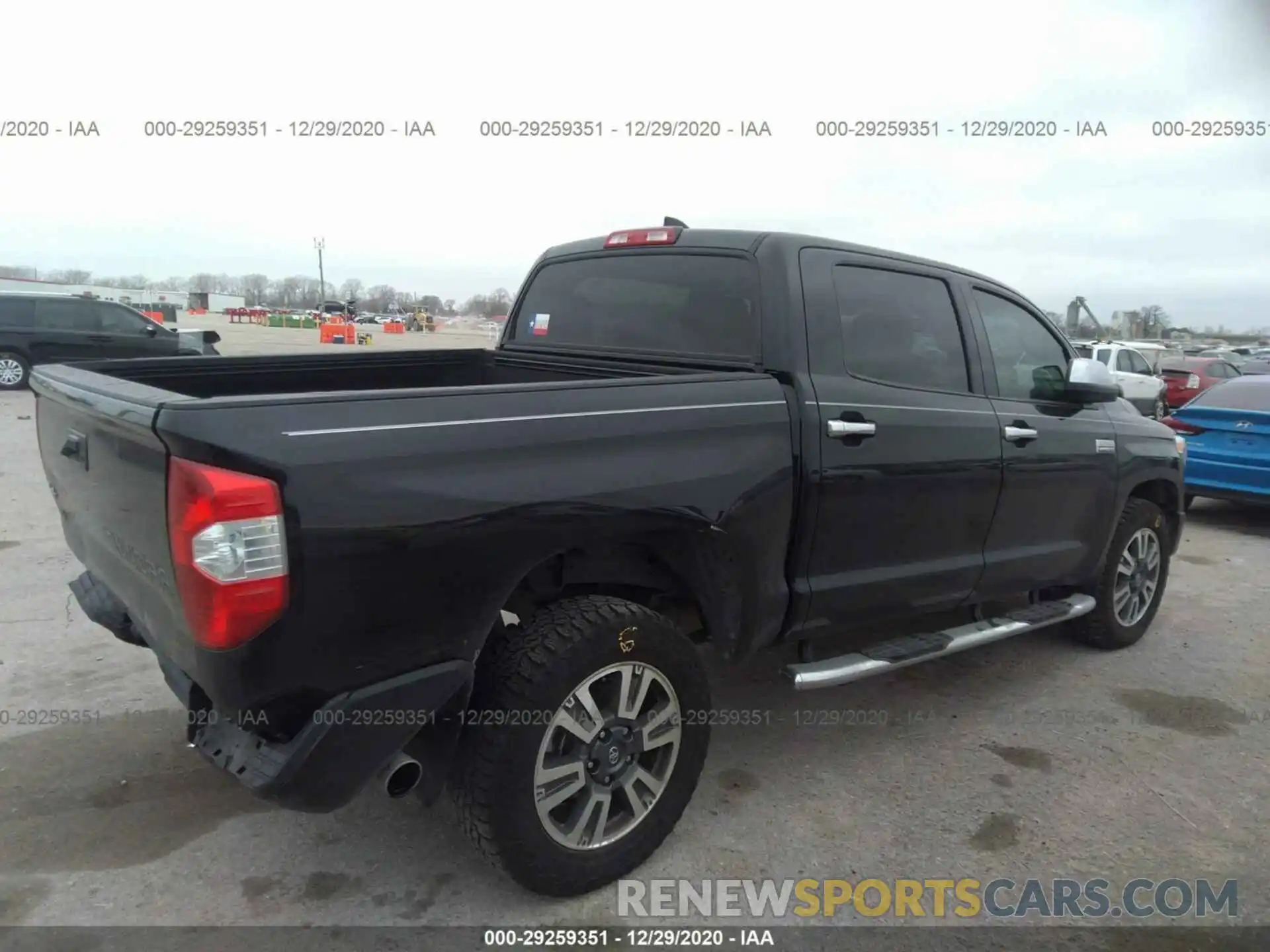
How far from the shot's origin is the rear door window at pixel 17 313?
15609mm

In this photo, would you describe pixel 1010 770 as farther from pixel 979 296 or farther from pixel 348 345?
pixel 348 345

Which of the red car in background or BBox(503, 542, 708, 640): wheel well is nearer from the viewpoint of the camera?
BBox(503, 542, 708, 640): wheel well

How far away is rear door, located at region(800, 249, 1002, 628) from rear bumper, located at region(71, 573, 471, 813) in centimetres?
148

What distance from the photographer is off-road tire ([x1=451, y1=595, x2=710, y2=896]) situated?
249 centimetres

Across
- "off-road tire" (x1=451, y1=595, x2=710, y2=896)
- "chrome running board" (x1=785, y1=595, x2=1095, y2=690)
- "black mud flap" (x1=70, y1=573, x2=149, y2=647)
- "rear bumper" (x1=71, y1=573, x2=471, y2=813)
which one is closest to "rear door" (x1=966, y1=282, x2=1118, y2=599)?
"chrome running board" (x1=785, y1=595, x2=1095, y2=690)

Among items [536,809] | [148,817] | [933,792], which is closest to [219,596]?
[536,809]

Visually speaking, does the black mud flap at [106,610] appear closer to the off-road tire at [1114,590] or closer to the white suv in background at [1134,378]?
the off-road tire at [1114,590]

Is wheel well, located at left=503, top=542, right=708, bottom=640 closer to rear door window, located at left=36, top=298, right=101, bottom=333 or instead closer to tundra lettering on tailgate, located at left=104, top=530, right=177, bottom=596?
tundra lettering on tailgate, located at left=104, top=530, right=177, bottom=596

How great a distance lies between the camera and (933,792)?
3447 millimetres

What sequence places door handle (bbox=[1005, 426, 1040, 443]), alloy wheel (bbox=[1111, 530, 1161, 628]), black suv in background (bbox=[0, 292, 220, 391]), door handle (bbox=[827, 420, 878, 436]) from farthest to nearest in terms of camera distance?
black suv in background (bbox=[0, 292, 220, 391]) → alloy wheel (bbox=[1111, 530, 1161, 628]) → door handle (bbox=[1005, 426, 1040, 443]) → door handle (bbox=[827, 420, 878, 436])

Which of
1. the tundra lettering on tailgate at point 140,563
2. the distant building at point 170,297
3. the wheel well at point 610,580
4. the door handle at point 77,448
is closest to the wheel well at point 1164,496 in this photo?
the wheel well at point 610,580

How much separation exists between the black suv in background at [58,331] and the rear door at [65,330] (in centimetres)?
1

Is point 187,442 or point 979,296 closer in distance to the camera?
point 187,442

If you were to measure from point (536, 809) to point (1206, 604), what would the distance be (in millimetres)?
5294
